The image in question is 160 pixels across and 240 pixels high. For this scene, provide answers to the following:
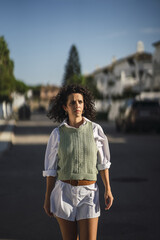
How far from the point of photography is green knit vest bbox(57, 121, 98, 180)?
3.66 meters

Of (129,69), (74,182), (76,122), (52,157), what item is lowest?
(74,182)

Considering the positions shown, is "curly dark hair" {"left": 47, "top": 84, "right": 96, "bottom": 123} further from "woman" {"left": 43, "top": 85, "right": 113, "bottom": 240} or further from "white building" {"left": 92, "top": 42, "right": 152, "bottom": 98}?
"white building" {"left": 92, "top": 42, "right": 152, "bottom": 98}

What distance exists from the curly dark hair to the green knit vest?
34 cm

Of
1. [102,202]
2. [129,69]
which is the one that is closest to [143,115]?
[102,202]

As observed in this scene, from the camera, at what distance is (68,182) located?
3.67 m

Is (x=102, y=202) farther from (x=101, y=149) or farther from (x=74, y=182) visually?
(x=74, y=182)

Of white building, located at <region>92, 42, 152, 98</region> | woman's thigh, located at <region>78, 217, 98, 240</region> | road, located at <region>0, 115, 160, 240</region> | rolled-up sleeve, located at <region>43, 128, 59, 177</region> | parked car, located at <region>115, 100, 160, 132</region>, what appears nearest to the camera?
woman's thigh, located at <region>78, 217, 98, 240</region>

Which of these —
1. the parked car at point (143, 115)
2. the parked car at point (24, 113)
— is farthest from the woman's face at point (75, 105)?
the parked car at point (24, 113)

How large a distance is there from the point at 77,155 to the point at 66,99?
51 cm

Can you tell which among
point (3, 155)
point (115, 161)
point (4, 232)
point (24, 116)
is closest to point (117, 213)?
point (4, 232)

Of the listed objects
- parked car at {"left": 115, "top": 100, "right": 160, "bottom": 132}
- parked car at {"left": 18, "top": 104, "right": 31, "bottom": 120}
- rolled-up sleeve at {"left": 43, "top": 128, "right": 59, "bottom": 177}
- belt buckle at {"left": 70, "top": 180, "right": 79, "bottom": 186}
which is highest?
rolled-up sleeve at {"left": 43, "top": 128, "right": 59, "bottom": 177}

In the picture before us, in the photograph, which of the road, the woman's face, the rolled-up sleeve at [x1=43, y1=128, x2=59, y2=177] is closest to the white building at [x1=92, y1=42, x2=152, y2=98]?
the road

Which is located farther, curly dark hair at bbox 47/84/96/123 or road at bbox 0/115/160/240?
road at bbox 0/115/160/240

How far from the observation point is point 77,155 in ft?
12.0
